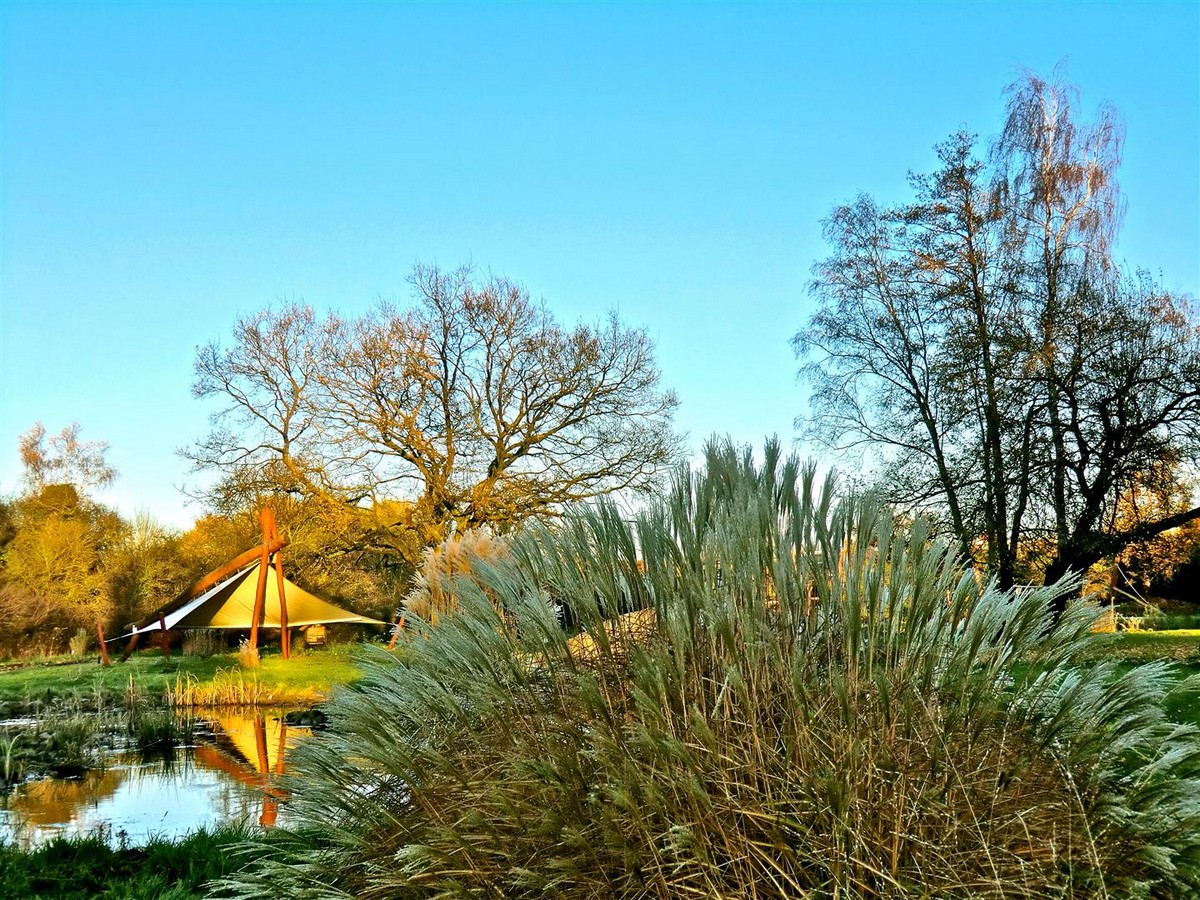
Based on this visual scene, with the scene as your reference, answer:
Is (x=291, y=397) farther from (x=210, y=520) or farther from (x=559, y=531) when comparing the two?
(x=559, y=531)

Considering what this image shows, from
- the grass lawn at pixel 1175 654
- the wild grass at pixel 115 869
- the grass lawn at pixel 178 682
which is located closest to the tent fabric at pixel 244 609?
the grass lawn at pixel 178 682

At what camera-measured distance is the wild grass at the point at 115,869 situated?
4426 mm

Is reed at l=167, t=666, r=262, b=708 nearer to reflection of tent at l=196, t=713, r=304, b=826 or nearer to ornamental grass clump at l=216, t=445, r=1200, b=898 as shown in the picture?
reflection of tent at l=196, t=713, r=304, b=826

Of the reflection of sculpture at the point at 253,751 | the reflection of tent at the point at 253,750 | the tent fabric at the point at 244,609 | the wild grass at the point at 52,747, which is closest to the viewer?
the reflection of sculpture at the point at 253,751

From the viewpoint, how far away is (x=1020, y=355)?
18906 mm

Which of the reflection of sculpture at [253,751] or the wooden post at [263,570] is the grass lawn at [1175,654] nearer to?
the reflection of sculpture at [253,751]

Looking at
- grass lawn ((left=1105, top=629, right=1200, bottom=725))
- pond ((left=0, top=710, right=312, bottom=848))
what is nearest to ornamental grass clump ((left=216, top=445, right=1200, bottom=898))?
pond ((left=0, top=710, right=312, bottom=848))

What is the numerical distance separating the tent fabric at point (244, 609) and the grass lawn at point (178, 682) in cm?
80

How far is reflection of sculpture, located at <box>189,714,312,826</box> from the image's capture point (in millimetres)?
8901

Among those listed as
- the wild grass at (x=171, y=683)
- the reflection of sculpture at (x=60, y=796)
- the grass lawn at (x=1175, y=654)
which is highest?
the wild grass at (x=171, y=683)

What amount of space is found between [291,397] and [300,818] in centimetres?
2155

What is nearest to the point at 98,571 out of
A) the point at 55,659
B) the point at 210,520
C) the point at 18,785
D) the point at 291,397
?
the point at 210,520

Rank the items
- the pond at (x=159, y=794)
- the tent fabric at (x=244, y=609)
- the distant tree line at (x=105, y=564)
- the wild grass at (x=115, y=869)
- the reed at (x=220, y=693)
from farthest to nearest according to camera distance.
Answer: the distant tree line at (x=105, y=564) → the tent fabric at (x=244, y=609) → the reed at (x=220, y=693) → the pond at (x=159, y=794) → the wild grass at (x=115, y=869)

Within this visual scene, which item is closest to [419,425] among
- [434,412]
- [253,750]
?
[434,412]
